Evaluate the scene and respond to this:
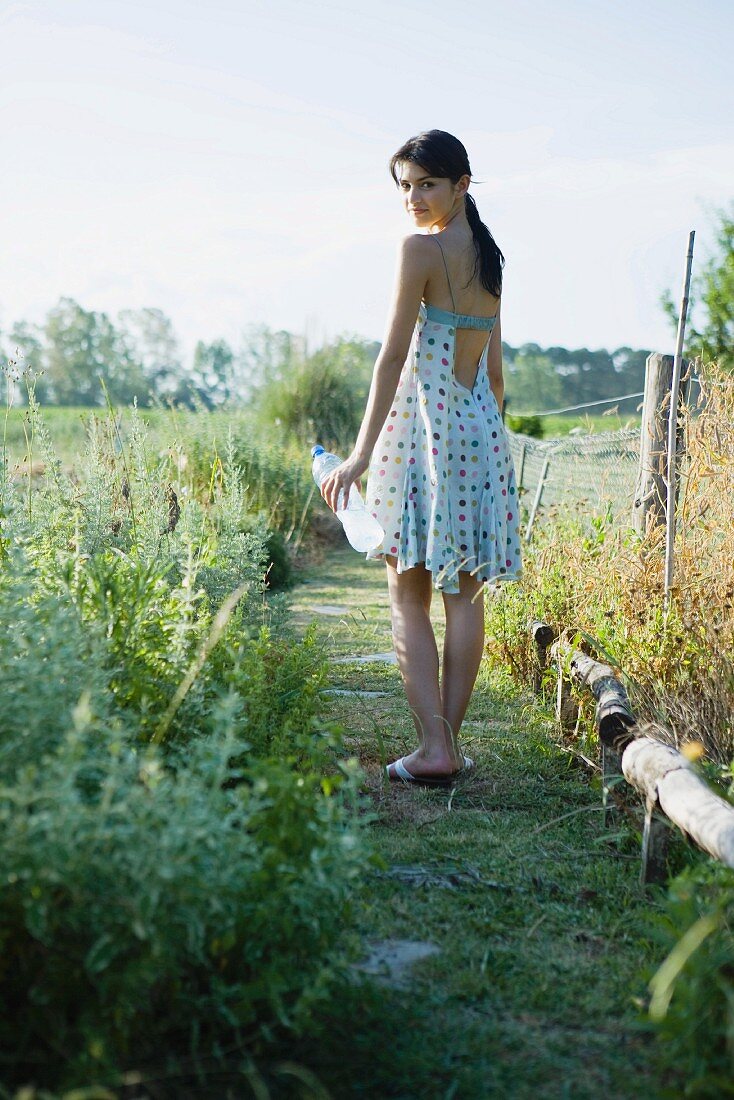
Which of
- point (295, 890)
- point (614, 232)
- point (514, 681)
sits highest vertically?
point (614, 232)

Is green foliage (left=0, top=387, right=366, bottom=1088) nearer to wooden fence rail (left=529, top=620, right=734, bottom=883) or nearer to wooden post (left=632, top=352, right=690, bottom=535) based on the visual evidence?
wooden fence rail (left=529, top=620, right=734, bottom=883)

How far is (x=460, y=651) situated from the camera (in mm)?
2969

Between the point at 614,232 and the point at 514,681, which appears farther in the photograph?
the point at 614,232

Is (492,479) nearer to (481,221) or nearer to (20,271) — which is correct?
(481,221)

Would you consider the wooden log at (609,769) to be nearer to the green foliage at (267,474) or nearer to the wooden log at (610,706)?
the wooden log at (610,706)

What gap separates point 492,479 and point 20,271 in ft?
122

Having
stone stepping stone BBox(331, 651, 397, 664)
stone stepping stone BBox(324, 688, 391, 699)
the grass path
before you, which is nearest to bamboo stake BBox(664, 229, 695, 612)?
the grass path

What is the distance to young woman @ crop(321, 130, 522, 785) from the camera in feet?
9.29

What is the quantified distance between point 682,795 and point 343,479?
1.30 meters

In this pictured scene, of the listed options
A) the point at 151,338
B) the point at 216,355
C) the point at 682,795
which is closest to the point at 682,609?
the point at 682,795

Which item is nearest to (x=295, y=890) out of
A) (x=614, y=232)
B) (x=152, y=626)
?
(x=152, y=626)

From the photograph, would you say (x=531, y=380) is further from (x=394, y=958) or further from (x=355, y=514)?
(x=394, y=958)

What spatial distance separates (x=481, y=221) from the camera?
9.77ft

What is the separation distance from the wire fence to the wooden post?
4.4 inches
